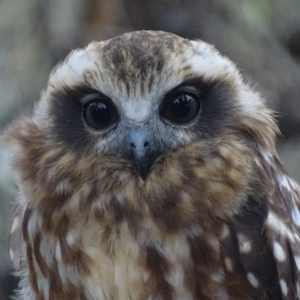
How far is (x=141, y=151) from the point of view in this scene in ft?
8.42

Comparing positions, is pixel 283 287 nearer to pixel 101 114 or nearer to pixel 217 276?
pixel 217 276

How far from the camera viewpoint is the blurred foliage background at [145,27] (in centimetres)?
515

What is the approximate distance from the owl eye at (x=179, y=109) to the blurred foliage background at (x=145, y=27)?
2.40 meters

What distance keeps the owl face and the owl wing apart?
11.8 inches

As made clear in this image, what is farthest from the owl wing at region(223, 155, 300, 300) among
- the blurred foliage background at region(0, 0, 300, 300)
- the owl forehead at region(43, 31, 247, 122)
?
the blurred foliage background at region(0, 0, 300, 300)

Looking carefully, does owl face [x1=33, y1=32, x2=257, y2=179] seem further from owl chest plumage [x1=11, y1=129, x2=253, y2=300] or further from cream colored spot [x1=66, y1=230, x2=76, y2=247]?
cream colored spot [x1=66, y1=230, x2=76, y2=247]

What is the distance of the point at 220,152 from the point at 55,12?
2.86m

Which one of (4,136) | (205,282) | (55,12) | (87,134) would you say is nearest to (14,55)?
(55,12)

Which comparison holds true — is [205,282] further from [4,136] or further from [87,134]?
[4,136]

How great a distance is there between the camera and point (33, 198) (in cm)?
282

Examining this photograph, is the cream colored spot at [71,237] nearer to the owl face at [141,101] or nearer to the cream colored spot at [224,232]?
the owl face at [141,101]

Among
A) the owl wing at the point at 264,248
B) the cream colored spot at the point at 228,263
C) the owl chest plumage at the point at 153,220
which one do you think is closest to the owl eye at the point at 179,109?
the owl chest plumage at the point at 153,220

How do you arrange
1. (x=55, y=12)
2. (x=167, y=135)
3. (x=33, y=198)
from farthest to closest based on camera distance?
1. (x=55, y=12)
2. (x=33, y=198)
3. (x=167, y=135)

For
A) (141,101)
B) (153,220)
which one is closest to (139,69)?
(141,101)
